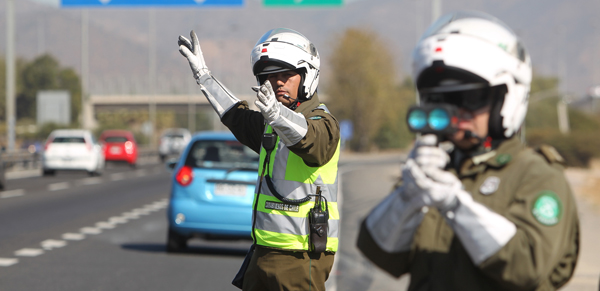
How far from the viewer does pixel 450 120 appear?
7.41ft

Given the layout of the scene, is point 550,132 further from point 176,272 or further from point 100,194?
point 176,272

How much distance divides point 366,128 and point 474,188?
297 feet

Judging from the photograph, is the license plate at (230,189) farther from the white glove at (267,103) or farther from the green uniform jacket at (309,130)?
the white glove at (267,103)

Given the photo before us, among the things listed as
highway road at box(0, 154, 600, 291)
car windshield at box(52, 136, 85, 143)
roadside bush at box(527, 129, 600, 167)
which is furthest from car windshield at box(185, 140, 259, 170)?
roadside bush at box(527, 129, 600, 167)

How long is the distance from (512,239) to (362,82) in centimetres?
8950

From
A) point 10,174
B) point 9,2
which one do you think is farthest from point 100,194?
point 9,2

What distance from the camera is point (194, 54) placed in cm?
453

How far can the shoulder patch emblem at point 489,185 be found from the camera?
2.41 m

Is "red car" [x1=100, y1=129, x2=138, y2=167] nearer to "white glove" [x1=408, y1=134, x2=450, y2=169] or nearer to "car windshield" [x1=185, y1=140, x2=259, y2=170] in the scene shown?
"car windshield" [x1=185, y1=140, x2=259, y2=170]

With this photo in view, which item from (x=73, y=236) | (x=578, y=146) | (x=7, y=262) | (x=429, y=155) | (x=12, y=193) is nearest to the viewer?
(x=429, y=155)

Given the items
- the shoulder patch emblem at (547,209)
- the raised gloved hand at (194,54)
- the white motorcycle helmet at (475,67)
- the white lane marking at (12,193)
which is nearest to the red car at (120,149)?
the white lane marking at (12,193)

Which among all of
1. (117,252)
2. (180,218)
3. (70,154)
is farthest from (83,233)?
(70,154)

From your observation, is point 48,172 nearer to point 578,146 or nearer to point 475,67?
point 475,67

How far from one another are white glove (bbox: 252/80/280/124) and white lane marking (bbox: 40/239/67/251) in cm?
880
